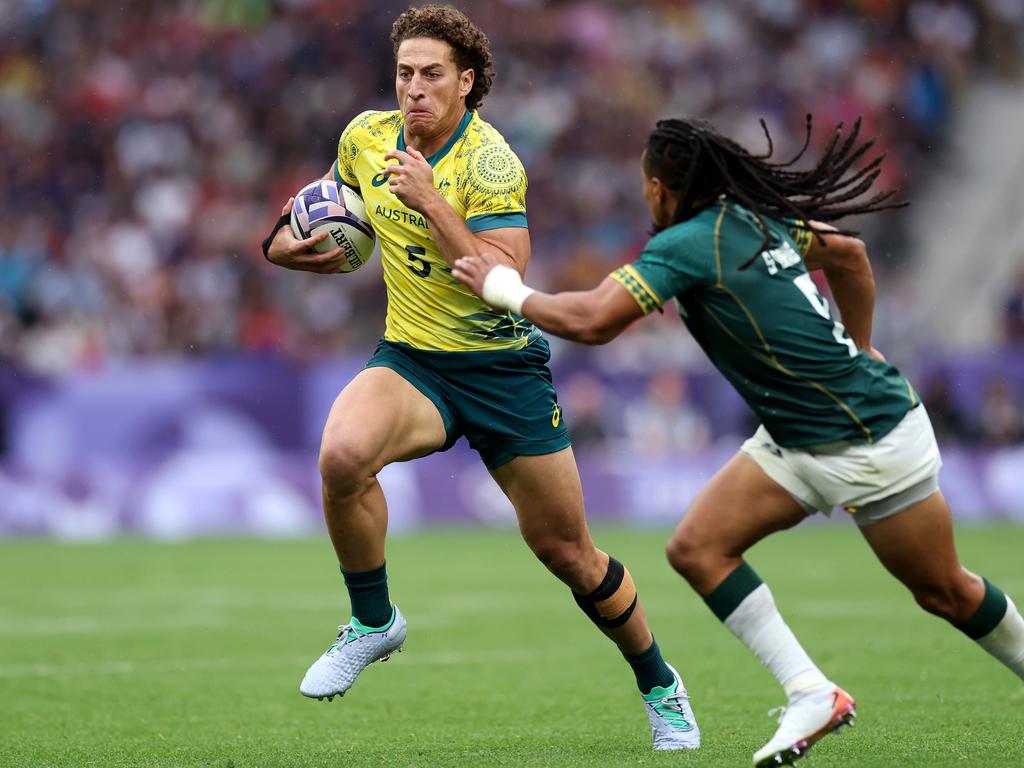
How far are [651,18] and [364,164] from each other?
52.5 ft

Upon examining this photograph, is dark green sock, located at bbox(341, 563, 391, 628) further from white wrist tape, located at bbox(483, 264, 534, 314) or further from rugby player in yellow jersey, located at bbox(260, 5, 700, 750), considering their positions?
white wrist tape, located at bbox(483, 264, 534, 314)

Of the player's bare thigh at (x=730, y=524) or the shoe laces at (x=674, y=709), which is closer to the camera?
the player's bare thigh at (x=730, y=524)

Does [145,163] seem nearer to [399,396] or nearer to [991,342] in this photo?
[991,342]

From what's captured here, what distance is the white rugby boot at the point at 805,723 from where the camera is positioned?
4.82 meters

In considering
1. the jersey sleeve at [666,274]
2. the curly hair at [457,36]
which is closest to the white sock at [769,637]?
the jersey sleeve at [666,274]

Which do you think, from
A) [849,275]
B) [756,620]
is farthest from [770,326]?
[756,620]

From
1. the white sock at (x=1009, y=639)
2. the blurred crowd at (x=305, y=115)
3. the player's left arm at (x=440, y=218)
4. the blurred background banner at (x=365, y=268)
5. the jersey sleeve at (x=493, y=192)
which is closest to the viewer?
the white sock at (x=1009, y=639)

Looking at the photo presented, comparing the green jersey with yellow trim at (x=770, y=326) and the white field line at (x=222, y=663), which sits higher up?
the green jersey with yellow trim at (x=770, y=326)

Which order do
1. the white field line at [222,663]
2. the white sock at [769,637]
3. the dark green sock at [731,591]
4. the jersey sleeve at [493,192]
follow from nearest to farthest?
the white sock at [769,637] < the dark green sock at [731,591] < the jersey sleeve at [493,192] < the white field line at [222,663]

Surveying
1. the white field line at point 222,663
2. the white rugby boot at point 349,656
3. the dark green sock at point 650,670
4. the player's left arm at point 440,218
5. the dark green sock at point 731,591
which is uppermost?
the player's left arm at point 440,218

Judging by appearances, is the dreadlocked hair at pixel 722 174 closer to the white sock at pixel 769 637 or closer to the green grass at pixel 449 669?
the white sock at pixel 769 637

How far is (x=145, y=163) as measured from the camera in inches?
779

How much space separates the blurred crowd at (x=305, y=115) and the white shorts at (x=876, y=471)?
12.7 meters

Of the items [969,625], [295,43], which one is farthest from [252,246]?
[969,625]
